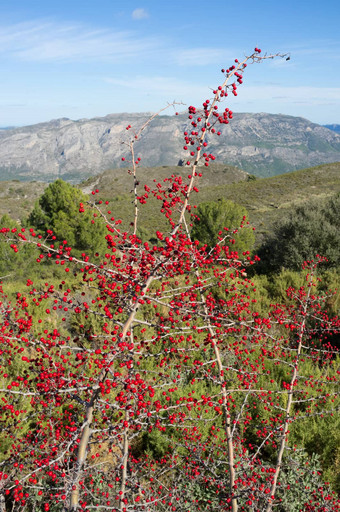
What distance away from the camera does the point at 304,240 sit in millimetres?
14461

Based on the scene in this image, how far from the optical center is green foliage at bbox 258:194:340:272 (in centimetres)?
1422

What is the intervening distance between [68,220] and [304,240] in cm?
1854

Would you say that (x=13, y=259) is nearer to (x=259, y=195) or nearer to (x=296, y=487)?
(x=296, y=487)

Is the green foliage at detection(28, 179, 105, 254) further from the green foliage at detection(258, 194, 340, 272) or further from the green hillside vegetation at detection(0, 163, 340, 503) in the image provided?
the green foliage at detection(258, 194, 340, 272)

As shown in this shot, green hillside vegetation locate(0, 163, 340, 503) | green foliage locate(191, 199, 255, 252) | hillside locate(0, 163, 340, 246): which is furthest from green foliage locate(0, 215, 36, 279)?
hillside locate(0, 163, 340, 246)

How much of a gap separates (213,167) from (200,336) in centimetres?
10995

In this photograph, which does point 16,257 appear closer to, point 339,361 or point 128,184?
point 339,361

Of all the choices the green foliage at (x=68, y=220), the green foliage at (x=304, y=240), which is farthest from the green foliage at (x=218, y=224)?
the green foliage at (x=68, y=220)

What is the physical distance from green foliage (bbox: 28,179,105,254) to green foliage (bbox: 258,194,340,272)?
12.6 metres

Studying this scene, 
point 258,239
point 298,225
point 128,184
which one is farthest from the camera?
point 128,184

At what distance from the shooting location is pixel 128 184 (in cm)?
9744

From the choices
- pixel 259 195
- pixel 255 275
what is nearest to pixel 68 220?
pixel 255 275

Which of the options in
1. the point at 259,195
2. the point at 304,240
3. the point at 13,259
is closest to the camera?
the point at 304,240

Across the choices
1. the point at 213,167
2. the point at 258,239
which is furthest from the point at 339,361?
the point at 213,167
